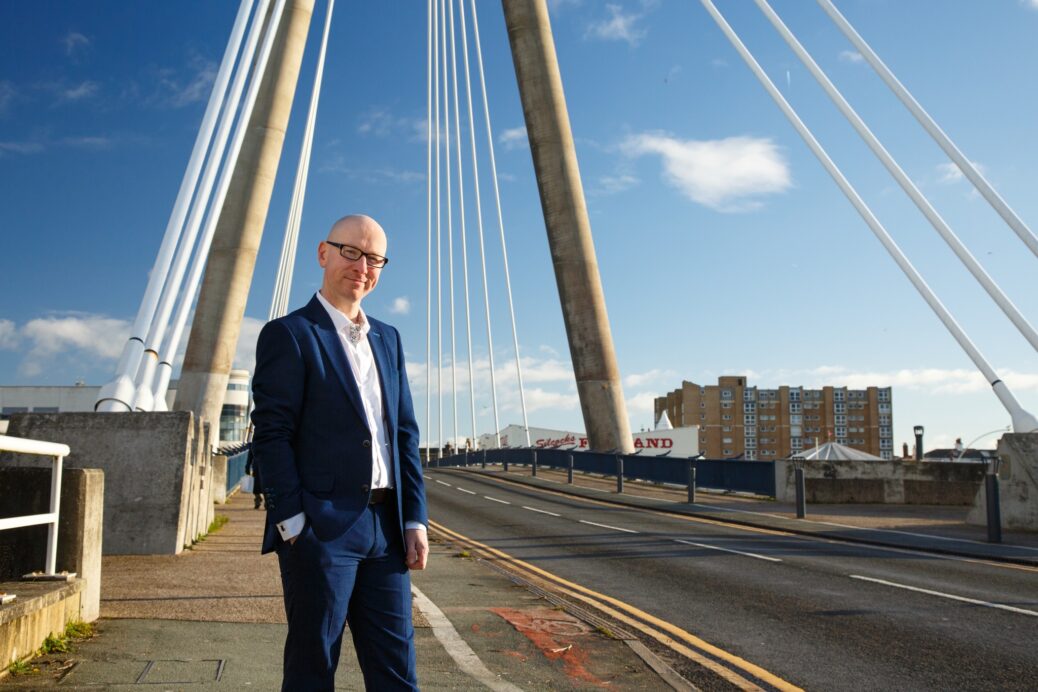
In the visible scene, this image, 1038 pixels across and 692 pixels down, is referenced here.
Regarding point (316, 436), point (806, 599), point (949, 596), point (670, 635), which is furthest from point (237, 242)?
point (316, 436)

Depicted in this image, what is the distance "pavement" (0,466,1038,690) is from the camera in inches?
193

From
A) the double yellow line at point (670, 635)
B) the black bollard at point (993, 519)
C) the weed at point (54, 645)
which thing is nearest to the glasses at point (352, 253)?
the weed at point (54, 645)

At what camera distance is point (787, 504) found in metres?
21.4

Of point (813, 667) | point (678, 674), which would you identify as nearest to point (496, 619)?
point (678, 674)

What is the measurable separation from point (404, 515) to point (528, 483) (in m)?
27.3

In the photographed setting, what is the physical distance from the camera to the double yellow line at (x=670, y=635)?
549cm

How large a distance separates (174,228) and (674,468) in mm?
16209

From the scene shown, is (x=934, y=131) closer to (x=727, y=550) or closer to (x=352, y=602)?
(x=727, y=550)

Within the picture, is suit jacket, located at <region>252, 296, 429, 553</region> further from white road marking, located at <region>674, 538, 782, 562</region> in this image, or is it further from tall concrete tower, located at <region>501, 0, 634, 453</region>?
tall concrete tower, located at <region>501, 0, 634, 453</region>

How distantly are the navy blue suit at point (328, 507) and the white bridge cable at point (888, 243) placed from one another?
627 inches

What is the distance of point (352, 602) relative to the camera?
3.00 metres

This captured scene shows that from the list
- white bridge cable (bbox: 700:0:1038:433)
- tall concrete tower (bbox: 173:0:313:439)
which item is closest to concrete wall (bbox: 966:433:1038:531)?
white bridge cable (bbox: 700:0:1038:433)

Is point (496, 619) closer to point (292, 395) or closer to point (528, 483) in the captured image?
point (292, 395)

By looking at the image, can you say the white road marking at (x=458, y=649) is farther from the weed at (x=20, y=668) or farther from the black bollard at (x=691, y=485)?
the black bollard at (x=691, y=485)
